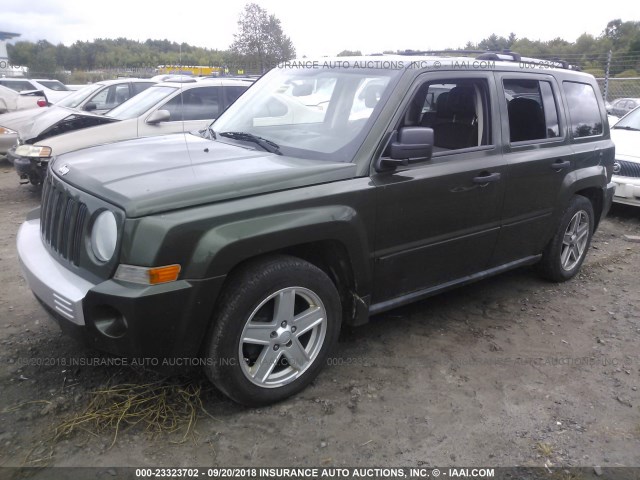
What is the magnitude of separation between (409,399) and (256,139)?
6.11ft

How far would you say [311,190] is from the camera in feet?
9.62

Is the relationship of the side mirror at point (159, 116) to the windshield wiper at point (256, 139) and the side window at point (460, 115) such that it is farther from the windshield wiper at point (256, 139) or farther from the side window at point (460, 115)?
the side window at point (460, 115)

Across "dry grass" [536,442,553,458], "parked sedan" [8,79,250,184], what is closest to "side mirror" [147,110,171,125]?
"parked sedan" [8,79,250,184]

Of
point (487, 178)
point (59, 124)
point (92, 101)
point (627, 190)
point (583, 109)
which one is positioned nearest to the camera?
point (487, 178)

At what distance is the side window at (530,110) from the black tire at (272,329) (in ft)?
6.63

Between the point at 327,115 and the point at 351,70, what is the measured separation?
0.39 meters

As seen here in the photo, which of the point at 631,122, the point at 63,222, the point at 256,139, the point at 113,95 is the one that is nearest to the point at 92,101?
the point at 113,95

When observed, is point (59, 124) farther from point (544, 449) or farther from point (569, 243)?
point (544, 449)

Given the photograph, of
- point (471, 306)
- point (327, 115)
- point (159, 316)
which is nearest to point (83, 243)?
point (159, 316)

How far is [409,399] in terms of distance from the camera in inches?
126

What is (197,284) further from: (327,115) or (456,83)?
(456,83)

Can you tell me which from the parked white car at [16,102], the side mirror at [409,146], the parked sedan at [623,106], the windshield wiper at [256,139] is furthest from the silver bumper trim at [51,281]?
the parked sedan at [623,106]

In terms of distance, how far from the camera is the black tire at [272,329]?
2.74m

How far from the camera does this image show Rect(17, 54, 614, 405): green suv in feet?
8.39
